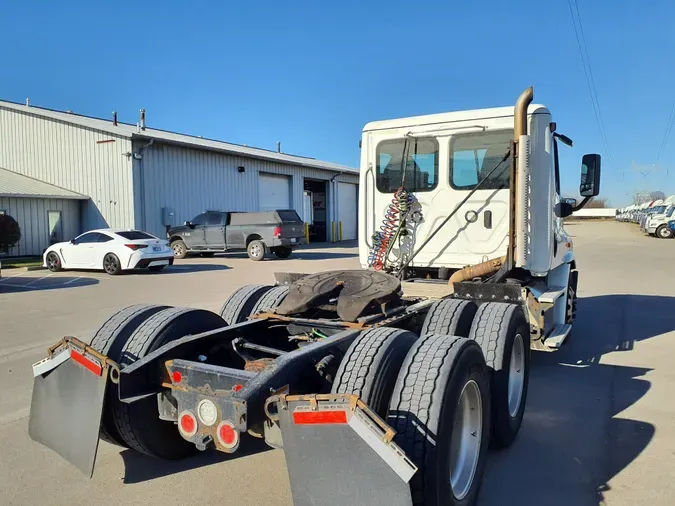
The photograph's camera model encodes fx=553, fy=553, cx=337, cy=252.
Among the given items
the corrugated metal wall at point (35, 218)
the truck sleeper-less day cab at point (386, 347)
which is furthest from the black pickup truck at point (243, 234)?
the truck sleeper-less day cab at point (386, 347)

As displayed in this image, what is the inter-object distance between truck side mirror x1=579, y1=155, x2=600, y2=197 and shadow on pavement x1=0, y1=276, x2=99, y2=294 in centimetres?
1194

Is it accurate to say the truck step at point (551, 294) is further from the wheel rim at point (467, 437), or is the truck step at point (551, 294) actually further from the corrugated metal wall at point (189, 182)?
the corrugated metal wall at point (189, 182)

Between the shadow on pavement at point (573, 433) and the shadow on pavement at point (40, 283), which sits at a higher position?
the shadow on pavement at point (40, 283)

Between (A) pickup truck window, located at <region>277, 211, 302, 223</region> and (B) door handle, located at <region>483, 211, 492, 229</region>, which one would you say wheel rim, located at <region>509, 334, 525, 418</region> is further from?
(A) pickup truck window, located at <region>277, 211, 302, 223</region>

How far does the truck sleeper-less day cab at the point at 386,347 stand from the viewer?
2.52 metres

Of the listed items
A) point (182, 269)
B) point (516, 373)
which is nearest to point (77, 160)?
point (182, 269)

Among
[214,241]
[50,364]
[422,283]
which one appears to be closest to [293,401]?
[50,364]

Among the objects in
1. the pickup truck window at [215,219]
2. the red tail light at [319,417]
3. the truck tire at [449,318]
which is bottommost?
the red tail light at [319,417]

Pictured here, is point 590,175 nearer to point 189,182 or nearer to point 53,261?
point 53,261

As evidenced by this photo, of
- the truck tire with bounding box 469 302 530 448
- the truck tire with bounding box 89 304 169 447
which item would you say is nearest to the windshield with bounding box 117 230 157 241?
the truck tire with bounding box 89 304 169 447

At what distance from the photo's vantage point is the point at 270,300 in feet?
16.9

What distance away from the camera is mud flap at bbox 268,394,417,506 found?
229 centimetres

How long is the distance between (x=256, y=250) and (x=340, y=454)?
19.8 meters

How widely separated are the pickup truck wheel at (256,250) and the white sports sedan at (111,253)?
473 centimetres
